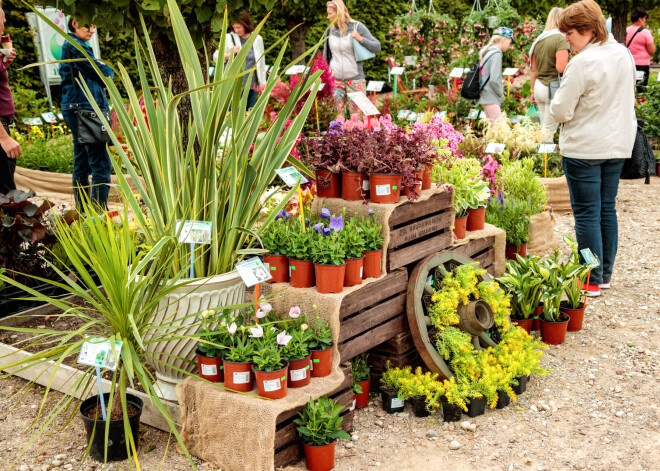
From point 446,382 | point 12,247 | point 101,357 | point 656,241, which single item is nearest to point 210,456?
point 101,357

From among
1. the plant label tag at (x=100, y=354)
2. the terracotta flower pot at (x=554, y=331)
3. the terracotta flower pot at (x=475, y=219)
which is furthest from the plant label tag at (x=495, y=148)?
the plant label tag at (x=100, y=354)

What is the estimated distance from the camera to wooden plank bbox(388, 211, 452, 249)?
2.85m

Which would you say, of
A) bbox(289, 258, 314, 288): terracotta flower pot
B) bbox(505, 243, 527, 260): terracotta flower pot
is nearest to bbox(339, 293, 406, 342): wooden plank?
bbox(289, 258, 314, 288): terracotta flower pot

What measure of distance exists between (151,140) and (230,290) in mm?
680

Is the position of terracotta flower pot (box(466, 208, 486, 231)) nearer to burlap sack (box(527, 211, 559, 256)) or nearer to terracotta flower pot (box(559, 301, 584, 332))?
terracotta flower pot (box(559, 301, 584, 332))

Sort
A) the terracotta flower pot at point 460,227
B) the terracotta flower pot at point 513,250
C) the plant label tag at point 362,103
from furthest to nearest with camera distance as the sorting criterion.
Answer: the terracotta flower pot at point 513,250 < the terracotta flower pot at point 460,227 < the plant label tag at point 362,103

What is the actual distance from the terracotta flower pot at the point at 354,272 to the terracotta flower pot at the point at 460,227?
0.91 meters

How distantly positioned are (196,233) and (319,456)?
3.09ft

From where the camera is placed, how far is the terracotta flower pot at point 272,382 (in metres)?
2.26

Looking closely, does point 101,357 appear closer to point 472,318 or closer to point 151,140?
point 151,140

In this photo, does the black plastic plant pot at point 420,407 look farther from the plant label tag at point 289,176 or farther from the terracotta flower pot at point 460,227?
the plant label tag at point 289,176

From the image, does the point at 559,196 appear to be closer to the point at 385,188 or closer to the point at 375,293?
the point at 385,188

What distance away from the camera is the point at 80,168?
492 cm

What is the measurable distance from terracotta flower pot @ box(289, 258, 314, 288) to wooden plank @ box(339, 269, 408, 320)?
18 cm
